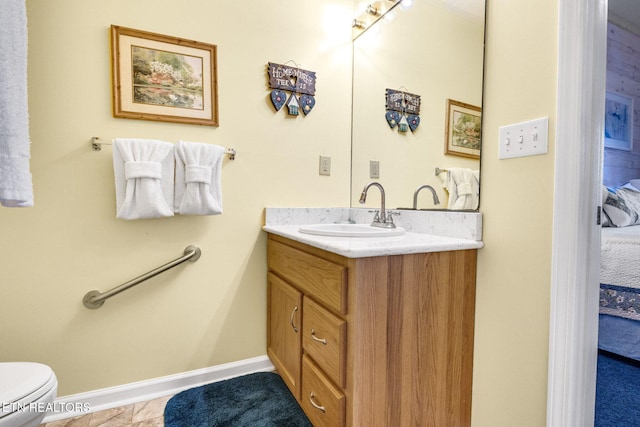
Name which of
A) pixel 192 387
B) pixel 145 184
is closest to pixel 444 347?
pixel 192 387

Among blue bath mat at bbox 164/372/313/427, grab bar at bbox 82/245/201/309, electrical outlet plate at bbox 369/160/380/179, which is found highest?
electrical outlet plate at bbox 369/160/380/179

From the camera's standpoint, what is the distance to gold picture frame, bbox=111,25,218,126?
4.46 feet

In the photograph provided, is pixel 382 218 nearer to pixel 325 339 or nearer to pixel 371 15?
pixel 325 339

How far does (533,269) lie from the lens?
96 cm

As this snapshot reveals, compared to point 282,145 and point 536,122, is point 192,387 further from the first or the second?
point 536,122

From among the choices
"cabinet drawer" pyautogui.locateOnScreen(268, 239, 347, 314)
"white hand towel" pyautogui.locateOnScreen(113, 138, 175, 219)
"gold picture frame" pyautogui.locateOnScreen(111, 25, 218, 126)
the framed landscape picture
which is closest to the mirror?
"cabinet drawer" pyautogui.locateOnScreen(268, 239, 347, 314)

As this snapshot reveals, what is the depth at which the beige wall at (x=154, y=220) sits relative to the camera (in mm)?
1274

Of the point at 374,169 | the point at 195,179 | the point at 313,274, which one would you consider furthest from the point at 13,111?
the point at 374,169

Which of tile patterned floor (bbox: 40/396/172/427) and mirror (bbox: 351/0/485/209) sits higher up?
mirror (bbox: 351/0/485/209)

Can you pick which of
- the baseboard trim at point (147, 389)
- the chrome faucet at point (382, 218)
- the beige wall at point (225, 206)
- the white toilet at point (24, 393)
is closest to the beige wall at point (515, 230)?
the beige wall at point (225, 206)

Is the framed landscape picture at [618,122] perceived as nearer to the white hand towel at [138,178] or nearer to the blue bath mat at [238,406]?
the blue bath mat at [238,406]

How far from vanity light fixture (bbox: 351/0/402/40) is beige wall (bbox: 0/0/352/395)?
60mm

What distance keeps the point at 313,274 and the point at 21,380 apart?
3.06ft

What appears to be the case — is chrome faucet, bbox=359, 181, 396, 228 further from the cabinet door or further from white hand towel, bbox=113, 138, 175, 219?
white hand towel, bbox=113, 138, 175, 219
